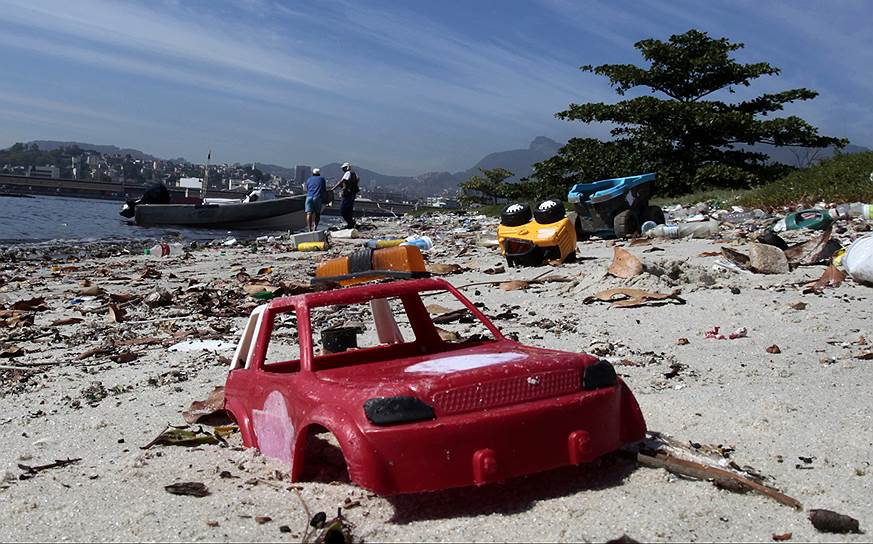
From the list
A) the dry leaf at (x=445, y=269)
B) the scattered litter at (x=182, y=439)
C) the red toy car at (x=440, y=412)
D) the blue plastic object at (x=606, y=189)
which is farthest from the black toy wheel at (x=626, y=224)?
the scattered litter at (x=182, y=439)

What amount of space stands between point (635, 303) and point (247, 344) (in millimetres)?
3506

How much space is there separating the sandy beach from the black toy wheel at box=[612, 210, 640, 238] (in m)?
4.37

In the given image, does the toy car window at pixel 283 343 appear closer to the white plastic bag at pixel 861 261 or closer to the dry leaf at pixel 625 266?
the dry leaf at pixel 625 266

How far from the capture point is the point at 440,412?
270cm

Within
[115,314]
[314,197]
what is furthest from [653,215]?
[314,197]

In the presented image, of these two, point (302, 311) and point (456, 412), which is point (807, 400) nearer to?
point (456, 412)

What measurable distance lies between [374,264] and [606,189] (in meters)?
9.34

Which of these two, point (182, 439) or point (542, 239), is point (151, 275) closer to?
point (542, 239)

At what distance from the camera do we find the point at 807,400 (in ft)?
12.8

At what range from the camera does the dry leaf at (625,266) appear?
721 centimetres

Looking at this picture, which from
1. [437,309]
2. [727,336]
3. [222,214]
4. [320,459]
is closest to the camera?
[320,459]

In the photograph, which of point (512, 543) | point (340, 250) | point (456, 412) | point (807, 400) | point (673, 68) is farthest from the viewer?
point (673, 68)

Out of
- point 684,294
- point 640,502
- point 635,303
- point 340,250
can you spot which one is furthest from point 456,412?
point 340,250

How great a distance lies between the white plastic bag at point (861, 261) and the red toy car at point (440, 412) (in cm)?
432
